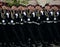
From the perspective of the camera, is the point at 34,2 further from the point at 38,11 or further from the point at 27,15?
the point at 27,15

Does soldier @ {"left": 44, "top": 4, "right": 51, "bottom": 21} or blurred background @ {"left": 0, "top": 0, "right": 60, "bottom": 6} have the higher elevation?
blurred background @ {"left": 0, "top": 0, "right": 60, "bottom": 6}

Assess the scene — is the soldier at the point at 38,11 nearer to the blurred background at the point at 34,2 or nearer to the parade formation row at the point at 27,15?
the parade formation row at the point at 27,15

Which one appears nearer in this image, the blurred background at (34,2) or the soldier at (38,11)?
the soldier at (38,11)

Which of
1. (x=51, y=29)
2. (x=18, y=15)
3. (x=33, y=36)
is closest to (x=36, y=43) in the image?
(x=33, y=36)

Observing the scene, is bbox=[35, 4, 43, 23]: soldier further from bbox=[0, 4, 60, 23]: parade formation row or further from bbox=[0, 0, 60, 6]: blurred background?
bbox=[0, 0, 60, 6]: blurred background

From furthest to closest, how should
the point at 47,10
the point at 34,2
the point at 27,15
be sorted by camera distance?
the point at 34,2 < the point at 47,10 < the point at 27,15

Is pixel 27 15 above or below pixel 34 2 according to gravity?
below

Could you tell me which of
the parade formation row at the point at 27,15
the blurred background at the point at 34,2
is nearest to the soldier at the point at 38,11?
the parade formation row at the point at 27,15

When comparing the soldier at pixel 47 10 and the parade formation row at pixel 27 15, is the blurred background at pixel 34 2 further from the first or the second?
the parade formation row at pixel 27 15

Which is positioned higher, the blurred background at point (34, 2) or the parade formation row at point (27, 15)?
the blurred background at point (34, 2)

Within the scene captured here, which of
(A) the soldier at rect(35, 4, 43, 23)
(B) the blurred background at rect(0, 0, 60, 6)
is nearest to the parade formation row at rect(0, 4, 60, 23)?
(A) the soldier at rect(35, 4, 43, 23)

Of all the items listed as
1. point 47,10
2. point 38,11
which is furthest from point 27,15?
point 47,10

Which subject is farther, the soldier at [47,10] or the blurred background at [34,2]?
the blurred background at [34,2]

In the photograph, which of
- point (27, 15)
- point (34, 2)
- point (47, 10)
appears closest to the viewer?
point (27, 15)
